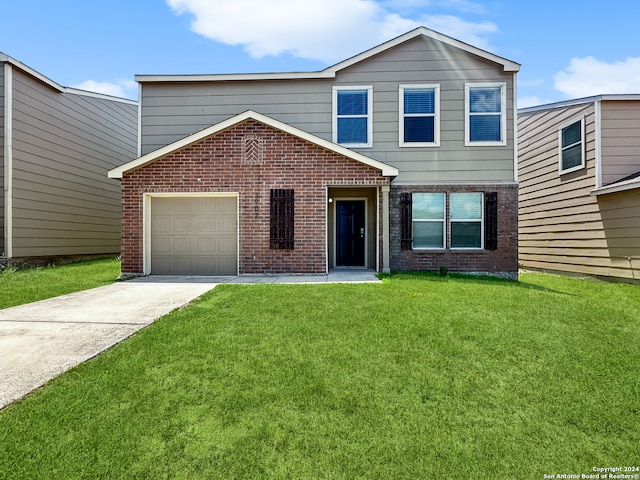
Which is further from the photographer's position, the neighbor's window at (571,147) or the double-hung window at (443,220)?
the neighbor's window at (571,147)

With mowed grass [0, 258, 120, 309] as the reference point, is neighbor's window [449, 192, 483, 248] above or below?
above

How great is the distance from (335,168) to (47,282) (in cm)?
706

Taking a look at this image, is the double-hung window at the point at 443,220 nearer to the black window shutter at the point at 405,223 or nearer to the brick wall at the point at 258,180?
the black window shutter at the point at 405,223

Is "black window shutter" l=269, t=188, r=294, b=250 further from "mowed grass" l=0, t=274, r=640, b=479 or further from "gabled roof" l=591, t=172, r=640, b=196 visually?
"gabled roof" l=591, t=172, r=640, b=196

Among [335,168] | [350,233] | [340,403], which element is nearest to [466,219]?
[350,233]

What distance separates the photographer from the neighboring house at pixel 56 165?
34.5 feet

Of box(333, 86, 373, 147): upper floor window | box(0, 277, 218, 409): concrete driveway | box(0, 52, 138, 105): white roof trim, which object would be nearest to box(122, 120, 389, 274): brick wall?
box(333, 86, 373, 147): upper floor window

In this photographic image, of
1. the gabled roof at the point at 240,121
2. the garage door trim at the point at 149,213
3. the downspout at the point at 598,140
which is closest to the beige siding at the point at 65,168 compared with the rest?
the gabled roof at the point at 240,121

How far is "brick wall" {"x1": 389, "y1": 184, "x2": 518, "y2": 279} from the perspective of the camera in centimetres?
1023

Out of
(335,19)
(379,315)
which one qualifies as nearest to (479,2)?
(335,19)

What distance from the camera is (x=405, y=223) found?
10.2 m

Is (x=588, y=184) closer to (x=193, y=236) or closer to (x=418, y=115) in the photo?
(x=418, y=115)

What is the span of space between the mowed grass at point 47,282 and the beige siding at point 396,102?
16.1ft

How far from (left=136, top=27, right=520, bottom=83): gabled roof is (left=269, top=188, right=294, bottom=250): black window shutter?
3.72 meters
